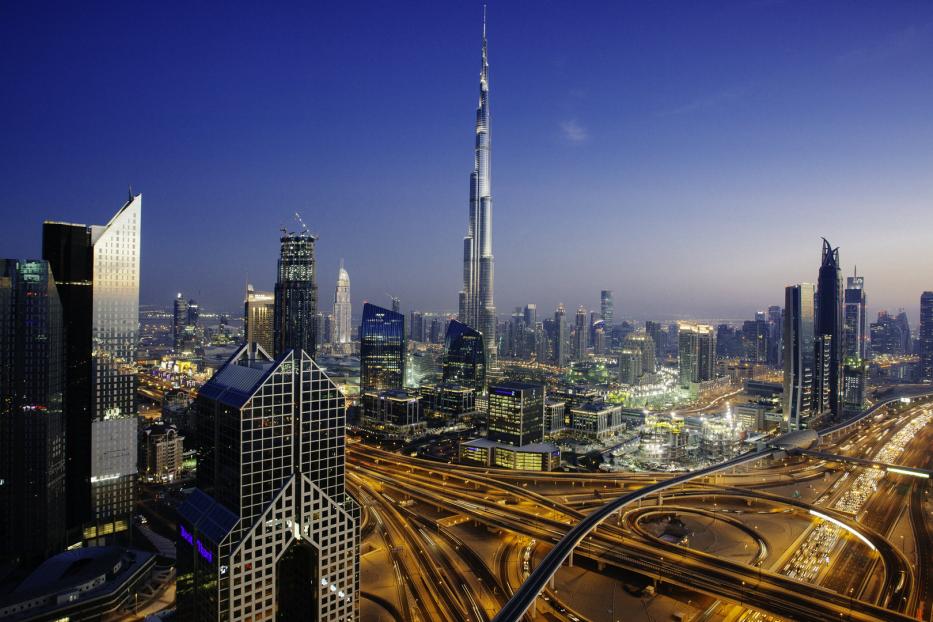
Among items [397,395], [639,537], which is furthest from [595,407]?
[639,537]

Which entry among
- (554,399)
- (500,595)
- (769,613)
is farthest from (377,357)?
(769,613)

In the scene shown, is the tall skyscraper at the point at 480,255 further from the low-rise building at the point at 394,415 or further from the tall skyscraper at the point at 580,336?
the low-rise building at the point at 394,415

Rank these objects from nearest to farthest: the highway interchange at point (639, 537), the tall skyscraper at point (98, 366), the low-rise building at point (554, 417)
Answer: the highway interchange at point (639, 537) → the tall skyscraper at point (98, 366) → the low-rise building at point (554, 417)

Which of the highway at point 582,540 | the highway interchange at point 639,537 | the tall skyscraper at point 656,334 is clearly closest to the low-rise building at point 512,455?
the highway at point 582,540

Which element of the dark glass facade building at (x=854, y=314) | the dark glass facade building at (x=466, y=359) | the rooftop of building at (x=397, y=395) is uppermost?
the dark glass facade building at (x=854, y=314)

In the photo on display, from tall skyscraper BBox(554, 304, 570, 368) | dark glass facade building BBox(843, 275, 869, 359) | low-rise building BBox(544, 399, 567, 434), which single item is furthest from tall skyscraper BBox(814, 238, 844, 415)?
tall skyscraper BBox(554, 304, 570, 368)

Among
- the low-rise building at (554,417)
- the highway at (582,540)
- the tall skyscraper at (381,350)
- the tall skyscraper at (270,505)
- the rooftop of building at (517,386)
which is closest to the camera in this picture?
the tall skyscraper at (270,505)

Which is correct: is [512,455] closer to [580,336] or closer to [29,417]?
[29,417]
